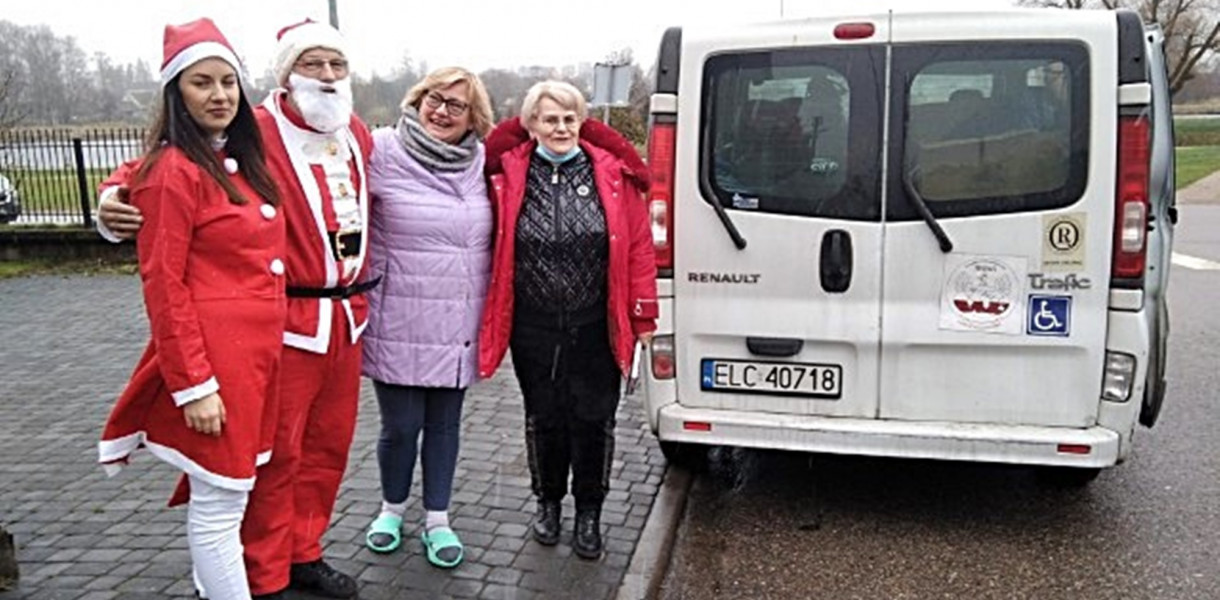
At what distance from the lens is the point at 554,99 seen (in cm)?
383

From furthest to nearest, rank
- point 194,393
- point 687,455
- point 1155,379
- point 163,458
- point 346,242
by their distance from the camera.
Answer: point 687,455
point 1155,379
point 346,242
point 163,458
point 194,393

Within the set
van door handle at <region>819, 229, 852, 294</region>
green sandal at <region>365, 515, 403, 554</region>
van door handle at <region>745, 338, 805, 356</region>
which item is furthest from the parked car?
van door handle at <region>819, 229, 852, 294</region>

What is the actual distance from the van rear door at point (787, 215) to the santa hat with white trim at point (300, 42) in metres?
1.56

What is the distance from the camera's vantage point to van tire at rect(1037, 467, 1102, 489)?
4.91 m

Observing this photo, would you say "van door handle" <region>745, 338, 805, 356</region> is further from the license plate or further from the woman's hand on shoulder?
the woman's hand on shoulder

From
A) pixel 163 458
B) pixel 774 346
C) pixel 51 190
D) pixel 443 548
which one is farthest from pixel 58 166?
pixel 163 458

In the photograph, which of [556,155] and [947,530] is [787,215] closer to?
[556,155]

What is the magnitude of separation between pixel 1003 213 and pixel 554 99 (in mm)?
1757

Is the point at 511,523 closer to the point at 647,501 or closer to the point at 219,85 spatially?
the point at 647,501

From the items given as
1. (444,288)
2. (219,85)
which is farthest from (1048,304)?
(219,85)

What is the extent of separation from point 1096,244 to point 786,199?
1158 mm

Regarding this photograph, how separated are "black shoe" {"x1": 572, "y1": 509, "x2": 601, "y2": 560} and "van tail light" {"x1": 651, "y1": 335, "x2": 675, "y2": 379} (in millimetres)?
673

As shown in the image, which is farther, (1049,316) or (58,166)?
(58,166)

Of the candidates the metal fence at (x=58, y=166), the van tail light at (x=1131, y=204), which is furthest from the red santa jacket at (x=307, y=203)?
the metal fence at (x=58, y=166)
